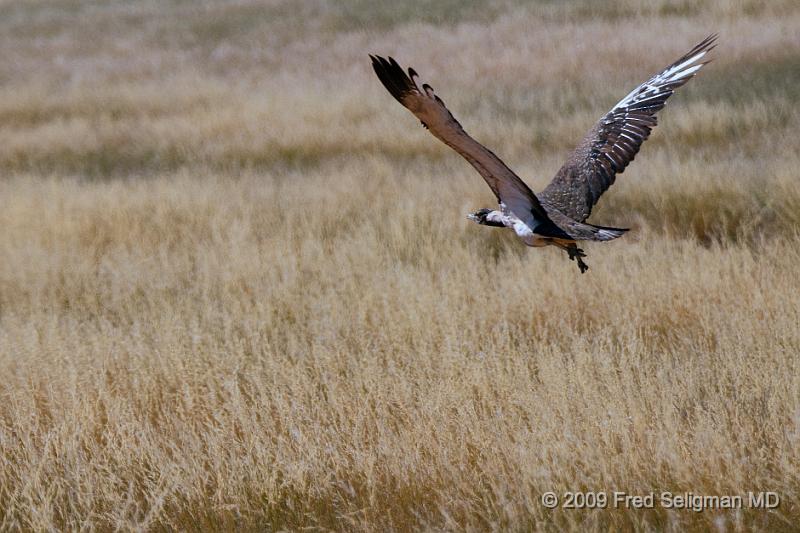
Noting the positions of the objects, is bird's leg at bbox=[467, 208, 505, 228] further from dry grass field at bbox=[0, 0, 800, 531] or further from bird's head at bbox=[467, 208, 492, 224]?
dry grass field at bbox=[0, 0, 800, 531]

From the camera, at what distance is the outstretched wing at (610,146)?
167 inches

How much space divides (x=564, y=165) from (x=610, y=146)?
30cm

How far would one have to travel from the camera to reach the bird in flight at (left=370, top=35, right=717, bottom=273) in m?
2.94

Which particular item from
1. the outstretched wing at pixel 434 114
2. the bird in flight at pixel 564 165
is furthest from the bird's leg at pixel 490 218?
the outstretched wing at pixel 434 114

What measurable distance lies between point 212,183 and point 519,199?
6499mm

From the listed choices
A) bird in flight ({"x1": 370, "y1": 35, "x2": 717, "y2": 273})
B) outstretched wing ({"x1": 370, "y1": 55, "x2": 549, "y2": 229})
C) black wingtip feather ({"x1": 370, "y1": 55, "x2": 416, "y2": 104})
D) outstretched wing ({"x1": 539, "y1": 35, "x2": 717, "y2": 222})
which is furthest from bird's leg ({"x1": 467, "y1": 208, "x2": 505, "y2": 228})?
black wingtip feather ({"x1": 370, "y1": 55, "x2": 416, "y2": 104})

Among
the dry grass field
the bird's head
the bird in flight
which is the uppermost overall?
the bird in flight

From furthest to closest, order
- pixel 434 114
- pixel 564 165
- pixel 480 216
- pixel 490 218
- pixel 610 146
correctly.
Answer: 1. pixel 610 146
2. pixel 564 165
3. pixel 480 216
4. pixel 490 218
5. pixel 434 114

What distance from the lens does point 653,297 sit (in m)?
5.02

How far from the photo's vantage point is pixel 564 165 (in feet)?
14.5

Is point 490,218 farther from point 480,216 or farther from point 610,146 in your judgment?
point 610,146

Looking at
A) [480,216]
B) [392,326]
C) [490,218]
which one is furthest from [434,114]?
[392,326]

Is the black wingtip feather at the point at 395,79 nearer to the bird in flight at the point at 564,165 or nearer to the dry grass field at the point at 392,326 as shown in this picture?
the bird in flight at the point at 564,165

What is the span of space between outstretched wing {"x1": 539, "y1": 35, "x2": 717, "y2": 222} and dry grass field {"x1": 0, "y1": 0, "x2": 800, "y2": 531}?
0.67 metres
